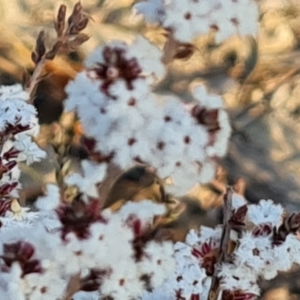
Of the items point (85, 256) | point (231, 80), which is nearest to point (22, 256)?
point (85, 256)

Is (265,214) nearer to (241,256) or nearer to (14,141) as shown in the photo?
(241,256)

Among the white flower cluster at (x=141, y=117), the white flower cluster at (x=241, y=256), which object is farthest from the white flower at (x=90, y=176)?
the white flower cluster at (x=241, y=256)

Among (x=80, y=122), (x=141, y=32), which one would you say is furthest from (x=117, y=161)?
(x=141, y=32)

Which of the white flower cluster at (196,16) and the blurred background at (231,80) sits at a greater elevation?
the white flower cluster at (196,16)

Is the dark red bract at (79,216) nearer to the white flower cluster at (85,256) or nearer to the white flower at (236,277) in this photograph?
the white flower cluster at (85,256)

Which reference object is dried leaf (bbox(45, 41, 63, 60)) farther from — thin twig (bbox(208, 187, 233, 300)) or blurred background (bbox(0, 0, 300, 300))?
thin twig (bbox(208, 187, 233, 300))

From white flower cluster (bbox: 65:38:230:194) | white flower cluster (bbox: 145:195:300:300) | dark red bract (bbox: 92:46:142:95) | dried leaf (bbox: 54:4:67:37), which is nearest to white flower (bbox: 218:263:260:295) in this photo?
white flower cluster (bbox: 145:195:300:300)

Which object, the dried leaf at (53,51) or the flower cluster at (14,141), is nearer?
the flower cluster at (14,141)
